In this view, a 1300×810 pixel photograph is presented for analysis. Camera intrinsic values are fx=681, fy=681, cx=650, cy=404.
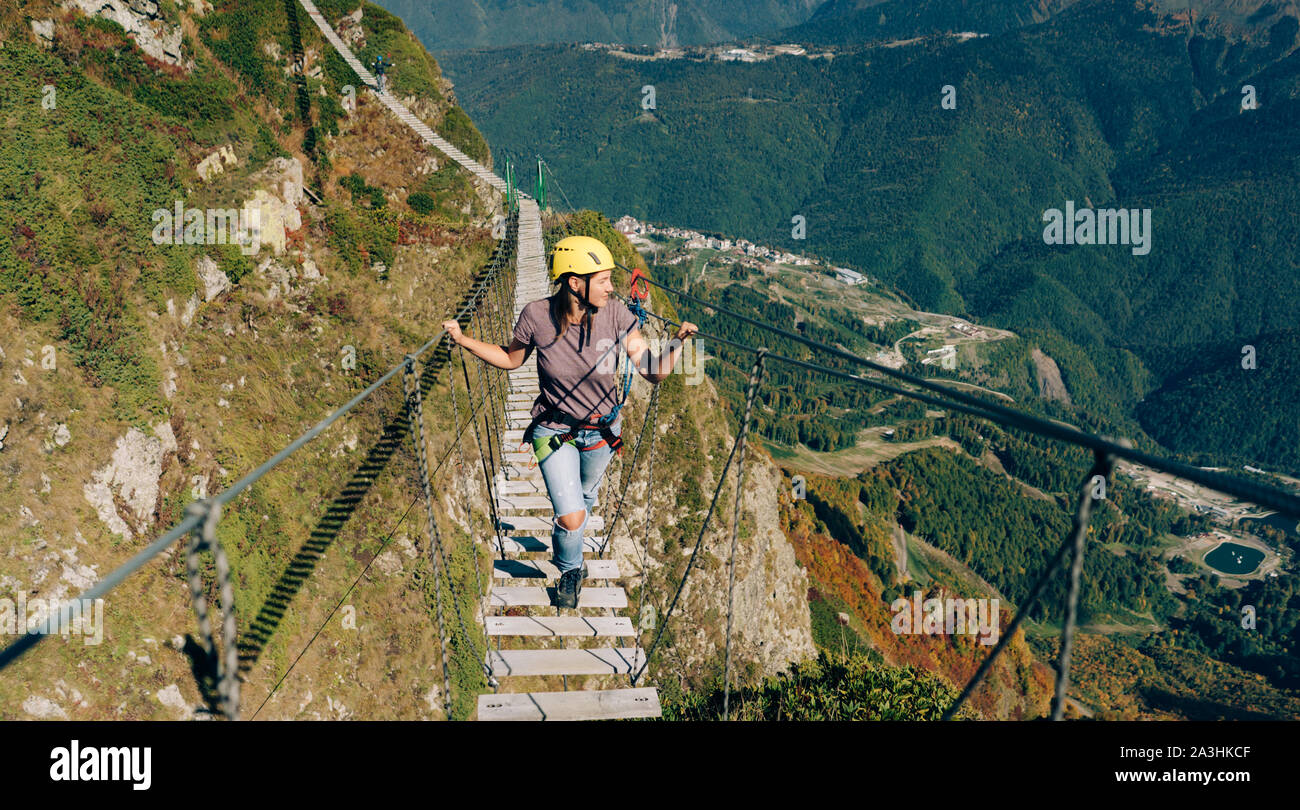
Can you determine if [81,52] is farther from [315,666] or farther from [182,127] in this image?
[315,666]

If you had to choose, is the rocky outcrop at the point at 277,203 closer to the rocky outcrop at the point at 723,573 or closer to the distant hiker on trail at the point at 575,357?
the rocky outcrop at the point at 723,573

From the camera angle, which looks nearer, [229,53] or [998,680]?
[229,53]

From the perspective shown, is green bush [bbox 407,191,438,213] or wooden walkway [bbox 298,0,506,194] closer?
green bush [bbox 407,191,438,213]

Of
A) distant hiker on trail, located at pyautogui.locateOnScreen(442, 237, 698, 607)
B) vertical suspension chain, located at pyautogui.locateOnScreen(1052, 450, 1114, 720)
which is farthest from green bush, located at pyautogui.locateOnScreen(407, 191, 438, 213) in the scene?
vertical suspension chain, located at pyautogui.locateOnScreen(1052, 450, 1114, 720)

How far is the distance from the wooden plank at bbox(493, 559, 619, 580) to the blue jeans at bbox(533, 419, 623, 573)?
3.57 feet

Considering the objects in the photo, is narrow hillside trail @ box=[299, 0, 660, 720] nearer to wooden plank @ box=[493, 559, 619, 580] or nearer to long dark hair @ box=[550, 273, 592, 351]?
wooden plank @ box=[493, 559, 619, 580]

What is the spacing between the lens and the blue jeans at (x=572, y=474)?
6.15 metres

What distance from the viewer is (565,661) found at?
21.5 feet

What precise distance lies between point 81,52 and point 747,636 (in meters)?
42.6

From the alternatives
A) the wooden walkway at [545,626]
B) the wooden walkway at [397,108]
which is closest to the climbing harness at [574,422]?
the wooden walkway at [545,626]

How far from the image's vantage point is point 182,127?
18969mm
